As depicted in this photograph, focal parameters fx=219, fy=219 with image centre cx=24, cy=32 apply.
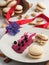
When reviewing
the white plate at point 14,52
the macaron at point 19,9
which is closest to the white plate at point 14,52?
the white plate at point 14,52

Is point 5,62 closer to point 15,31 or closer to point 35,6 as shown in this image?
point 15,31

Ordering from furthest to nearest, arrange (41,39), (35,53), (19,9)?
(19,9), (41,39), (35,53)

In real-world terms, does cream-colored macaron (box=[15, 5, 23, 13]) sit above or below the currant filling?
above

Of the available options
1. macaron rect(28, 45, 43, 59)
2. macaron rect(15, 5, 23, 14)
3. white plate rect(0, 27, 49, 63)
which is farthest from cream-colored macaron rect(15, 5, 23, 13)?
macaron rect(28, 45, 43, 59)

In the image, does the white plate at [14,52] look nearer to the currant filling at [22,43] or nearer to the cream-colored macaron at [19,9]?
the currant filling at [22,43]

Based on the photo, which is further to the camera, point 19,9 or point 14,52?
point 19,9

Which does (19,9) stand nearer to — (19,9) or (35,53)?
(19,9)

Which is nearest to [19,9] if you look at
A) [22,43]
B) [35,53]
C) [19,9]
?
[19,9]

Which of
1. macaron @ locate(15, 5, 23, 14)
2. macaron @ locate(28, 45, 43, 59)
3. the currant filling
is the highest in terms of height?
macaron @ locate(15, 5, 23, 14)

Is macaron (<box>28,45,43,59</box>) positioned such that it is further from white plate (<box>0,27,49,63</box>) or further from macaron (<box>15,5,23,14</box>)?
macaron (<box>15,5,23,14</box>)
